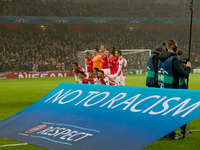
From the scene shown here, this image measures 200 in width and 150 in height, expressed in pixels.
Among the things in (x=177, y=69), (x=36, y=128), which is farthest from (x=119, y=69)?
(x=36, y=128)

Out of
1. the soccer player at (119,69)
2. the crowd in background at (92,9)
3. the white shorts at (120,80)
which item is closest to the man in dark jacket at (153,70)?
the soccer player at (119,69)

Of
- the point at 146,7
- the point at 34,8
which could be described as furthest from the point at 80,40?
the point at 146,7

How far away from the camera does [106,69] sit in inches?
457

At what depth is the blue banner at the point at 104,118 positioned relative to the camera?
3.71 metres

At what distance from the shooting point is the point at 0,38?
3431 centimetres

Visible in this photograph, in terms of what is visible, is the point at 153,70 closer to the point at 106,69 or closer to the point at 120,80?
the point at 120,80

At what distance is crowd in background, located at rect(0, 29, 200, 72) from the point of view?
28.8m

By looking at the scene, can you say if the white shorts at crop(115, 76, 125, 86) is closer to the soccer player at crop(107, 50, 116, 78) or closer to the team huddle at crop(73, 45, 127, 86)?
the team huddle at crop(73, 45, 127, 86)

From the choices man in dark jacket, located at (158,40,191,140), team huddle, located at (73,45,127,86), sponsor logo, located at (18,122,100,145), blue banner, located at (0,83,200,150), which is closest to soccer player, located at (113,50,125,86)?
team huddle, located at (73,45,127,86)

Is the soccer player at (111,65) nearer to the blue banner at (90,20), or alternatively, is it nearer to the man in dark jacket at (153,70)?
the man in dark jacket at (153,70)

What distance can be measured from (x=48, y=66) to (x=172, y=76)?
23299 mm

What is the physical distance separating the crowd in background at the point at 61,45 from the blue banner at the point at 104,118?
72.3ft

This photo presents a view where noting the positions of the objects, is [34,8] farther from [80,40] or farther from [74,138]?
[74,138]

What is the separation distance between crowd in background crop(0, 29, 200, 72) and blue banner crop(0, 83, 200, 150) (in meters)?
22.0
